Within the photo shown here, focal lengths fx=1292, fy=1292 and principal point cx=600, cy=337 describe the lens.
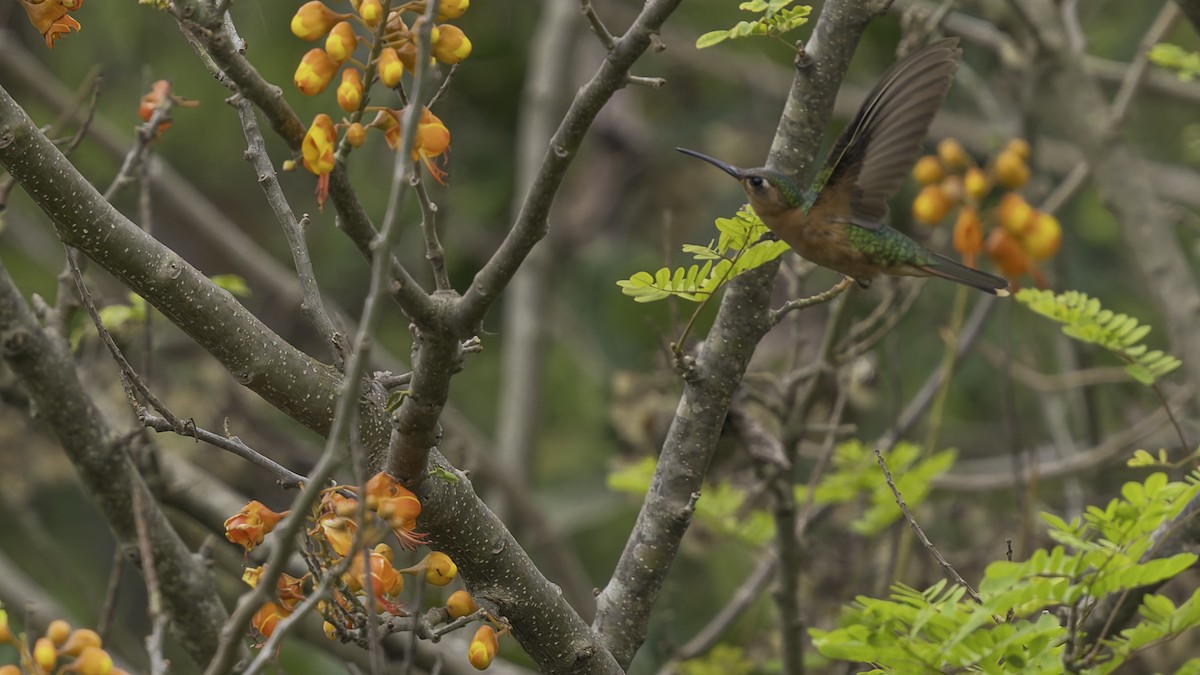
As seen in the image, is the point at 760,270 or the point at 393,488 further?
the point at 760,270

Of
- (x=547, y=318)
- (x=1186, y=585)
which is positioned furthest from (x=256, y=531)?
(x=547, y=318)

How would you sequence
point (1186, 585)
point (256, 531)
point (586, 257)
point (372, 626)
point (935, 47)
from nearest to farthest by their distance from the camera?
point (372, 626)
point (256, 531)
point (935, 47)
point (1186, 585)
point (586, 257)

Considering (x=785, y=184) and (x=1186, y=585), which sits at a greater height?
(x=785, y=184)

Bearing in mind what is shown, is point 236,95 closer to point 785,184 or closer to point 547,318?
point 785,184

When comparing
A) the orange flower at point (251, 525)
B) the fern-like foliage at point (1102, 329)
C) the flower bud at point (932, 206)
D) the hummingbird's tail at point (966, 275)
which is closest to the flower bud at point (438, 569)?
the orange flower at point (251, 525)

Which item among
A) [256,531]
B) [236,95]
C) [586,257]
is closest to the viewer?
[236,95]

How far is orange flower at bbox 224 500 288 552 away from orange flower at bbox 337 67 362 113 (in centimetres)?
55

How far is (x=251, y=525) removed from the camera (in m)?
1.72

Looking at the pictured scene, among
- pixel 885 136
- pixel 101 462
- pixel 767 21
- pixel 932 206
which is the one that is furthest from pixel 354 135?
pixel 932 206

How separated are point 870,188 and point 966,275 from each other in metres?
0.24

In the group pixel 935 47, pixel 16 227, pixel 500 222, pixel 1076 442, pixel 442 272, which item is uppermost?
pixel 500 222

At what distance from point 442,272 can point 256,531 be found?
42 centimetres

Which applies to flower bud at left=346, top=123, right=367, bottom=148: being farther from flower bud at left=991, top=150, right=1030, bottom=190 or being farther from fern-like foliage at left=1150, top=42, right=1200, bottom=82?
flower bud at left=991, top=150, right=1030, bottom=190

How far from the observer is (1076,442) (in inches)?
219
